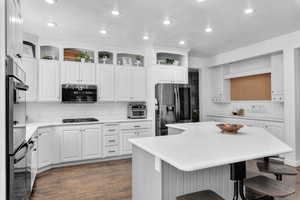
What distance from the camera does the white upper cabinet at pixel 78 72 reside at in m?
4.13

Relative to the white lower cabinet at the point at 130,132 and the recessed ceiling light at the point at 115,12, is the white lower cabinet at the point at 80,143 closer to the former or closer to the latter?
the white lower cabinet at the point at 130,132

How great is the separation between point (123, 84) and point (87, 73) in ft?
2.88

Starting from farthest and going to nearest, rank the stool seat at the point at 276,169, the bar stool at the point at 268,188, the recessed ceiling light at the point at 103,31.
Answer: the recessed ceiling light at the point at 103,31
the stool seat at the point at 276,169
the bar stool at the point at 268,188

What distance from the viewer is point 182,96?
456 centimetres

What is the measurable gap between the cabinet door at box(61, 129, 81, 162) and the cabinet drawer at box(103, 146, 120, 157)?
0.57 m

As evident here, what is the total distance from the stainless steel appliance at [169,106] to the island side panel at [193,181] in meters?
2.38

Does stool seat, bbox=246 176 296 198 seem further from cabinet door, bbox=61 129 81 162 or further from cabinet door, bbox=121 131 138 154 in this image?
cabinet door, bbox=61 129 81 162

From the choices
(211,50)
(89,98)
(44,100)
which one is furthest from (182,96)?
(44,100)

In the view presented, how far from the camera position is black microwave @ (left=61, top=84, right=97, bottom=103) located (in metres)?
4.10

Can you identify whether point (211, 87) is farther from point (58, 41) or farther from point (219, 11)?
point (58, 41)

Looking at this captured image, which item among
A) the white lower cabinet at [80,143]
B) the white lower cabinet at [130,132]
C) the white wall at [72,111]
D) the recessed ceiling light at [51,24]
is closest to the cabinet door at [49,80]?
the white wall at [72,111]

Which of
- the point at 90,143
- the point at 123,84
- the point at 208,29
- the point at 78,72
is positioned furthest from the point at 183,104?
the point at 78,72

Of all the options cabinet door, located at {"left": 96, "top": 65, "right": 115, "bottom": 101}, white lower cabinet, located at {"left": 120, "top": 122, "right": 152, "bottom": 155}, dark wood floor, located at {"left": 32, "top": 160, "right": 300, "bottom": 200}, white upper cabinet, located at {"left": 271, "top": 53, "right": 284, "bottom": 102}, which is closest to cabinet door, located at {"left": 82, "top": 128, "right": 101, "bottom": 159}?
dark wood floor, located at {"left": 32, "top": 160, "right": 300, "bottom": 200}

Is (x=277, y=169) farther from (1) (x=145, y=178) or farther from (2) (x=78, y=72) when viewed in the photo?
(2) (x=78, y=72)
